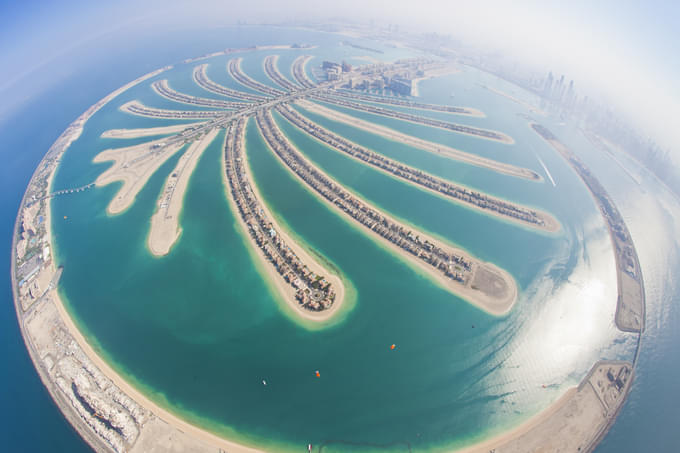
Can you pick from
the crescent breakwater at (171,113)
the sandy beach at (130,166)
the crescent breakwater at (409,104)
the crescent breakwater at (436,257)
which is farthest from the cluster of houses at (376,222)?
the crescent breakwater at (409,104)

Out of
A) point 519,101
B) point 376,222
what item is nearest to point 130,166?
point 376,222

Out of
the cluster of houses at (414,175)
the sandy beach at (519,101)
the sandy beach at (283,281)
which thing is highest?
the sandy beach at (519,101)

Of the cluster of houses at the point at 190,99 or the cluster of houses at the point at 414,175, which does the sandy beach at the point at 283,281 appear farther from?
the cluster of houses at the point at 190,99

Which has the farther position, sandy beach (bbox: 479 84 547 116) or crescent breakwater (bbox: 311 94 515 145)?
sandy beach (bbox: 479 84 547 116)

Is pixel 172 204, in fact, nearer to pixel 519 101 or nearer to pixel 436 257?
pixel 436 257

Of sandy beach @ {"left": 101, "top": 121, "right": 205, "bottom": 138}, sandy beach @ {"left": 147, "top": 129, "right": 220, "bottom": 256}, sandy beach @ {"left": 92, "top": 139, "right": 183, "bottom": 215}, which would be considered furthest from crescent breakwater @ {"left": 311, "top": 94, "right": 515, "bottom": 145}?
sandy beach @ {"left": 92, "top": 139, "right": 183, "bottom": 215}

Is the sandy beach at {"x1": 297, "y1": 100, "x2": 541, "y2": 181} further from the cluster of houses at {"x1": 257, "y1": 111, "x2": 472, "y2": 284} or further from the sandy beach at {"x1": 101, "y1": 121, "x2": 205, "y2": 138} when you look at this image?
the sandy beach at {"x1": 101, "y1": 121, "x2": 205, "y2": 138}
